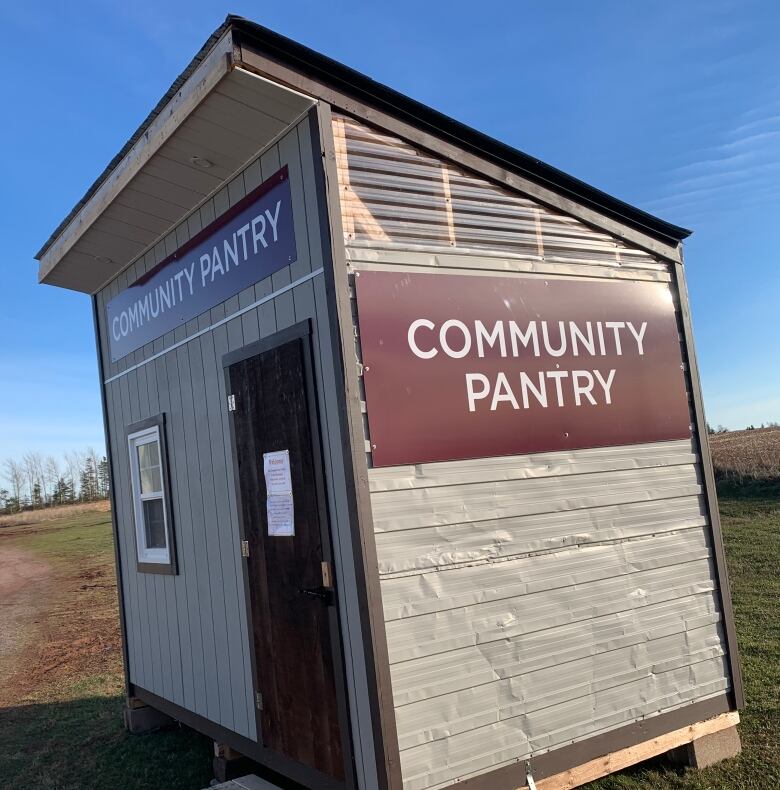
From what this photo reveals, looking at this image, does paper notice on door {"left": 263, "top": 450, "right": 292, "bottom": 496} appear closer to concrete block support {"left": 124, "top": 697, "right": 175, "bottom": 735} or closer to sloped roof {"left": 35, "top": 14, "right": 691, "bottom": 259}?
sloped roof {"left": 35, "top": 14, "right": 691, "bottom": 259}

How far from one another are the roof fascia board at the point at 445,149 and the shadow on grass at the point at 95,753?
4720 millimetres

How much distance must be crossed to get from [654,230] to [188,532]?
163 inches

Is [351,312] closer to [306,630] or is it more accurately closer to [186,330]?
[306,630]

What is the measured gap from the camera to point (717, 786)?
15.1ft

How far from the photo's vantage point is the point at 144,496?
668 cm

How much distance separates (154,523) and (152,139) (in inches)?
134

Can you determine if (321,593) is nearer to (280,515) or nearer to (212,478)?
(280,515)

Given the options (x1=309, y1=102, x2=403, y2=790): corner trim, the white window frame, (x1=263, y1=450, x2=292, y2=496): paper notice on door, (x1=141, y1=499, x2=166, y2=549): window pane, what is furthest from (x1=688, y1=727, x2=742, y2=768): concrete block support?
(x1=141, y1=499, x2=166, y2=549): window pane

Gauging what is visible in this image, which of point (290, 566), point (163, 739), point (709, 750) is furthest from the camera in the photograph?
point (163, 739)

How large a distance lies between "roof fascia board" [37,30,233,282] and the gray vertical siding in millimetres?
583

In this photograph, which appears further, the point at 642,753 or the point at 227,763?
the point at 227,763

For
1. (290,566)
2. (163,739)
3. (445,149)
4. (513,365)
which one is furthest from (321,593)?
(163,739)

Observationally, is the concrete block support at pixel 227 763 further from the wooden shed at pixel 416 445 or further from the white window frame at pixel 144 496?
the white window frame at pixel 144 496

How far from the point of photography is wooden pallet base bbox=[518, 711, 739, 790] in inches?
170
